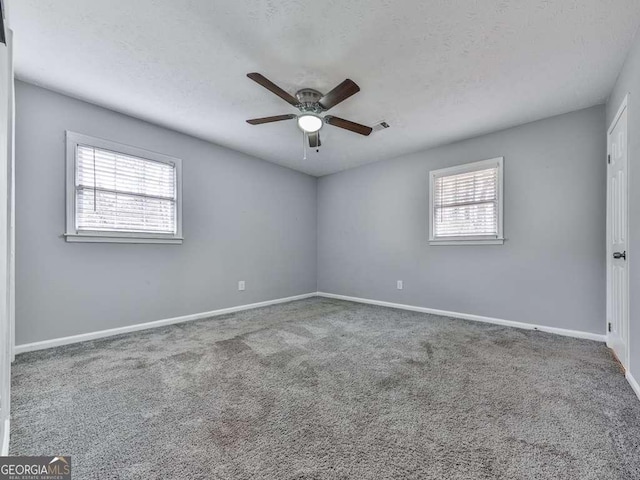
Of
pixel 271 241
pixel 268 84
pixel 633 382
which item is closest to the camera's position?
pixel 633 382

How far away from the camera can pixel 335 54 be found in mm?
2096

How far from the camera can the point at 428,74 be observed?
7.71 feet

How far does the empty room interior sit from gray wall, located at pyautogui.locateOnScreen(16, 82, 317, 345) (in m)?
0.02

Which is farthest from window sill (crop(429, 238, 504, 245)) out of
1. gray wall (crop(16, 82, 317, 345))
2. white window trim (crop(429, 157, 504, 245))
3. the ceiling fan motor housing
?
the ceiling fan motor housing

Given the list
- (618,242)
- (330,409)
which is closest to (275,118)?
(330,409)

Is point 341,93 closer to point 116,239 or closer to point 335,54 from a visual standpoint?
point 335,54

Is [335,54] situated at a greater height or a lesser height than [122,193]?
greater

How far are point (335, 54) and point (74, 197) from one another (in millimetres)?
2791

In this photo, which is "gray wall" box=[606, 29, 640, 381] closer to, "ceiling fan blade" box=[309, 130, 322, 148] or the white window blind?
"ceiling fan blade" box=[309, 130, 322, 148]

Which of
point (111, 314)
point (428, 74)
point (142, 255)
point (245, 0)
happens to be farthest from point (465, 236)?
point (111, 314)

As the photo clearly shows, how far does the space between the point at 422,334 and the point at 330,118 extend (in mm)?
2419

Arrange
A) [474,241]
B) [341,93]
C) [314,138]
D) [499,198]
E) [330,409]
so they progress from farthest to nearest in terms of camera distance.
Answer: [474,241] < [499,198] < [314,138] < [341,93] < [330,409]

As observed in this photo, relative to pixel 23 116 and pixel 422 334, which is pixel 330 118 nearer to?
pixel 422 334

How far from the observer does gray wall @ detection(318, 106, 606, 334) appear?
9.59 feet
